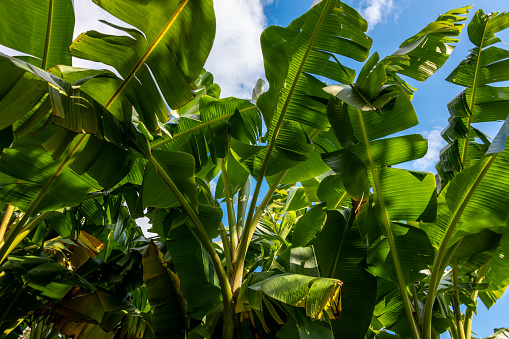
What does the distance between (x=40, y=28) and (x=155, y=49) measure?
659mm

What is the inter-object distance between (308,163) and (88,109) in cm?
145

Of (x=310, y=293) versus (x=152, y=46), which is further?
(x=152, y=46)

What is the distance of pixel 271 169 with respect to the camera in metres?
2.16

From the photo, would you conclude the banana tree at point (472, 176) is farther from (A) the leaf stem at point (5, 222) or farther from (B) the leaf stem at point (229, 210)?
(A) the leaf stem at point (5, 222)

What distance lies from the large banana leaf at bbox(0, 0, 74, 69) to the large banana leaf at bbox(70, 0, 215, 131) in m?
0.37

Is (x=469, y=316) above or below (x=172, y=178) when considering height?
below

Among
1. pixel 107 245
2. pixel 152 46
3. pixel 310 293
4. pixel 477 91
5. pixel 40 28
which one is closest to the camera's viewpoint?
pixel 310 293

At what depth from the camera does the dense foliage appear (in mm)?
1754

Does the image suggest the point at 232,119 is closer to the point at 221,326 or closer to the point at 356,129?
the point at 356,129

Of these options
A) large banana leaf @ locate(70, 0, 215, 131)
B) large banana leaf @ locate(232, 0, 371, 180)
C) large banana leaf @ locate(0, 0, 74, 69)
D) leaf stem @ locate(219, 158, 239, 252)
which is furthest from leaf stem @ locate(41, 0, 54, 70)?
leaf stem @ locate(219, 158, 239, 252)

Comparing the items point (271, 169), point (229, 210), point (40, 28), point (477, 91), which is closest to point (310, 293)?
point (271, 169)

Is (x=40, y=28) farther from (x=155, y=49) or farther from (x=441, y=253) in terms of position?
(x=441, y=253)

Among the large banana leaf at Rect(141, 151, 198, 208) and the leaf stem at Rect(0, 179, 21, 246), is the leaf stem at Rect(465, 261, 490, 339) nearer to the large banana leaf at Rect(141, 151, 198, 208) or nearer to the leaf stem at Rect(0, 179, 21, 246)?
the large banana leaf at Rect(141, 151, 198, 208)

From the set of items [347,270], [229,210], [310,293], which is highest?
[229,210]
